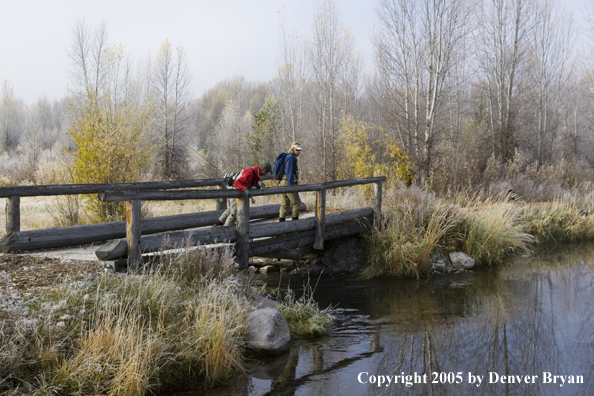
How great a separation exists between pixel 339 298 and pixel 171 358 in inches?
187

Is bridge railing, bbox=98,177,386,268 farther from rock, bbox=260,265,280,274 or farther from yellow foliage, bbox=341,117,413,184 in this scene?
yellow foliage, bbox=341,117,413,184

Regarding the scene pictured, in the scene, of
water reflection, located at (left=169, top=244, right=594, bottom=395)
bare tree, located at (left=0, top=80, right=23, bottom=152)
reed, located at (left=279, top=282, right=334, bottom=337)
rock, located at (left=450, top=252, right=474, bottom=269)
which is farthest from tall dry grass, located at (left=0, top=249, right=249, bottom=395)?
bare tree, located at (left=0, top=80, right=23, bottom=152)

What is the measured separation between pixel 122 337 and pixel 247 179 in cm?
405

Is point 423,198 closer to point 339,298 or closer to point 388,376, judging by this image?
point 339,298

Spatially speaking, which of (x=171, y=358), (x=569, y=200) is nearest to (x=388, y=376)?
(x=171, y=358)

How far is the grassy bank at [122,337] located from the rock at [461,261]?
A: 6255mm

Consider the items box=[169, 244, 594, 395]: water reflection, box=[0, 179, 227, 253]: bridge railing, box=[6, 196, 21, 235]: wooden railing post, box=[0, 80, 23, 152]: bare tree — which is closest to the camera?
box=[169, 244, 594, 395]: water reflection

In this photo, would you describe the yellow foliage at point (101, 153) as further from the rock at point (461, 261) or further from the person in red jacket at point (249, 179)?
the rock at point (461, 261)

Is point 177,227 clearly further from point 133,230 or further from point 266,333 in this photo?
point 266,333

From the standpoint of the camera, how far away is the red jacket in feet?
27.9

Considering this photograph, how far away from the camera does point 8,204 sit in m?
7.98

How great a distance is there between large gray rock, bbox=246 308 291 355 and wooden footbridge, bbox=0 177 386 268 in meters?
1.64

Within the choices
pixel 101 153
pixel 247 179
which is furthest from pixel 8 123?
pixel 247 179

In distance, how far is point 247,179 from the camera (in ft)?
27.9
